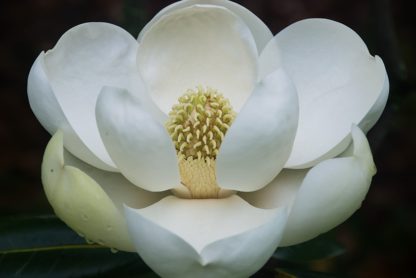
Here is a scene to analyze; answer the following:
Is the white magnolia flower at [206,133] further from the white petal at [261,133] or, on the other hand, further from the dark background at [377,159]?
the dark background at [377,159]

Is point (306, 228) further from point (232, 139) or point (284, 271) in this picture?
point (284, 271)

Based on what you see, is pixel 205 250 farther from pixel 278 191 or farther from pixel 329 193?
pixel 278 191

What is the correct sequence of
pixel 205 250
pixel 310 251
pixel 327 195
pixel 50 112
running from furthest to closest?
1. pixel 310 251
2. pixel 50 112
3. pixel 327 195
4. pixel 205 250

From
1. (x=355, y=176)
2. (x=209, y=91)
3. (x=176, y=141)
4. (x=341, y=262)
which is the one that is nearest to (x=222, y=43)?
(x=209, y=91)

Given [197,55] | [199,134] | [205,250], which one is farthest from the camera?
[197,55]

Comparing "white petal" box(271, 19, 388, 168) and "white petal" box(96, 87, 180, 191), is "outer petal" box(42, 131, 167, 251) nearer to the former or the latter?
"white petal" box(96, 87, 180, 191)

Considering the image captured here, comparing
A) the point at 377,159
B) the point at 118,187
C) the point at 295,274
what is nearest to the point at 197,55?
the point at 118,187

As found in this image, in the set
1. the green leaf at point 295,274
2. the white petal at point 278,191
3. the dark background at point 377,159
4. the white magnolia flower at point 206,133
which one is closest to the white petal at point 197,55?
the white magnolia flower at point 206,133
